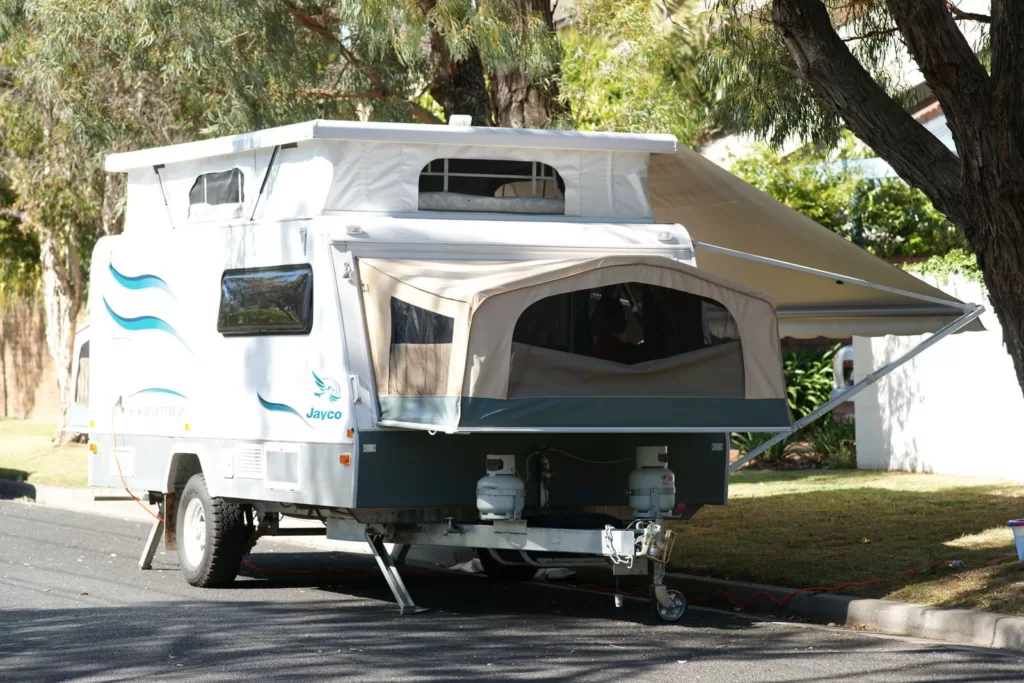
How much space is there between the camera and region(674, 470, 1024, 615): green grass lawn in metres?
9.77

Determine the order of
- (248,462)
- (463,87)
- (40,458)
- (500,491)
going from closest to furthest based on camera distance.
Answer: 1. (500,491)
2. (248,462)
3. (463,87)
4. (40,458)

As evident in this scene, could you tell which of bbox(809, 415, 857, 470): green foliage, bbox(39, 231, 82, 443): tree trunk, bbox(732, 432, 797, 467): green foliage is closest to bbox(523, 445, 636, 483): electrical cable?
bbox(809, 415, 857, 470): green foliage

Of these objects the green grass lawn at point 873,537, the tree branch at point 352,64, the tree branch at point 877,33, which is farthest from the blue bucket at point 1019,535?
the tree branch at point 352,64

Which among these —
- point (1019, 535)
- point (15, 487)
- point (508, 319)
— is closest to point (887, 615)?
point (1019, 535)

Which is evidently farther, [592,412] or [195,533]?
[195,533]

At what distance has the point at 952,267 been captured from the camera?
638 inches

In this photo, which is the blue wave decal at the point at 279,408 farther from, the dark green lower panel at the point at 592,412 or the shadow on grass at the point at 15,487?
the shadow on grass at the point at 15,487

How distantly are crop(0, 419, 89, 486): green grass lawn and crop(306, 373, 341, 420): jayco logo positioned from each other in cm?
966

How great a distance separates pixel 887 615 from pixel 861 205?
10965 millimetres

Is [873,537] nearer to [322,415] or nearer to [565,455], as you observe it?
[565,455]

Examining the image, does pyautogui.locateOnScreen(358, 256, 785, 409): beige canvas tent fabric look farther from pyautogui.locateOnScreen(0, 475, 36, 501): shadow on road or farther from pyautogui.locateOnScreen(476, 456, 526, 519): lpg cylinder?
pyautogui.locateOnScreen(0, 475, 36, 501): shadow on road

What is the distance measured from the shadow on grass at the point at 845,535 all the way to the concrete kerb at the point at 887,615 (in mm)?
216

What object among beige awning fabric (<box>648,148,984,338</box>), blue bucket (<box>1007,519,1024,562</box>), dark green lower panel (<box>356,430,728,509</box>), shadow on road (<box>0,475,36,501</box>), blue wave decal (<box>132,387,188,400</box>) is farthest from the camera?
shadow on road (<box>0,475,36,501</box>)

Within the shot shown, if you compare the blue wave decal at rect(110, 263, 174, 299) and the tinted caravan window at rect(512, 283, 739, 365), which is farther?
the blue wave decal at rect(110, 263, 174, 299)
